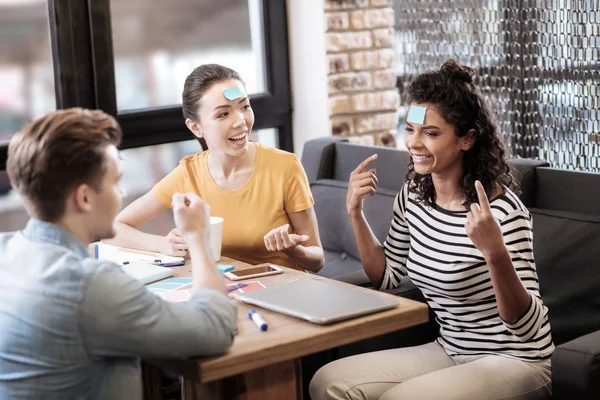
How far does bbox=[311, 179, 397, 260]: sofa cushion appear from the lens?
3016mm

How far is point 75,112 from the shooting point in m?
1.55

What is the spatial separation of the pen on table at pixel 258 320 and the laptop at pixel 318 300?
0.05 meters

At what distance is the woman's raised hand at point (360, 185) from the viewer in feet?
7.61

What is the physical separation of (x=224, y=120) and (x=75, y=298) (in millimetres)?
1174

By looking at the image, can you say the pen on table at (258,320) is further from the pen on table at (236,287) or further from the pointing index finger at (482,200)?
the pointing index finger at (482,200)

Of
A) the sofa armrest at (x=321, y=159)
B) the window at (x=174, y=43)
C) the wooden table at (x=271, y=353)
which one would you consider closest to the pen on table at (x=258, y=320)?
the wooden table at (x=271, y=353)

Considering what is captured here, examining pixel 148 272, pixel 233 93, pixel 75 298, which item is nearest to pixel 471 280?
pixel 148 272

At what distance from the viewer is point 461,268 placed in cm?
215

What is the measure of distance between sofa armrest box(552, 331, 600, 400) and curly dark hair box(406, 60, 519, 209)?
432 mm

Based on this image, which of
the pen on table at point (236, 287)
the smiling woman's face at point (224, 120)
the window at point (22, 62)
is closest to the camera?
the pen on table at point (236, 287)

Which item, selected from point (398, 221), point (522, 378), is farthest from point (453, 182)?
point (522, 378)

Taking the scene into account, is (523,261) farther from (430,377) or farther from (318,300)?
(318,300)

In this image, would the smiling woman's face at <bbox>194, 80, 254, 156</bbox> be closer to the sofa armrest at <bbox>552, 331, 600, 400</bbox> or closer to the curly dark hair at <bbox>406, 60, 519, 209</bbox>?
the curly dark hair at <bbox>406, 60, 519, 209</bbox>

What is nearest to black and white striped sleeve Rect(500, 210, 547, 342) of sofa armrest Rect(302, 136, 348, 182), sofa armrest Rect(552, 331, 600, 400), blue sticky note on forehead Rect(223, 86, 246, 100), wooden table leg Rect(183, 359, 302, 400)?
sofa armrest Rect(552, 331, 600, 400)
